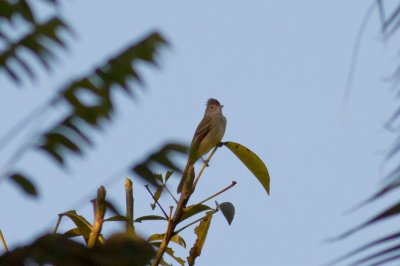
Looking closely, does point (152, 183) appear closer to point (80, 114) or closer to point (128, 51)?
point (80, 114)

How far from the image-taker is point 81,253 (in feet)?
4.09

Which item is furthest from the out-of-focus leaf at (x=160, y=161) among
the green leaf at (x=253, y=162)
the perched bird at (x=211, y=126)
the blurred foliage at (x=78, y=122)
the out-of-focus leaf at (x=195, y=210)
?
the perched bird at (x=211, y=126)

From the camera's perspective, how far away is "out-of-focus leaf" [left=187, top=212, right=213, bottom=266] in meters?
2.93

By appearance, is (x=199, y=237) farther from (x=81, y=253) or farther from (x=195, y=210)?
(x=81, y=253)

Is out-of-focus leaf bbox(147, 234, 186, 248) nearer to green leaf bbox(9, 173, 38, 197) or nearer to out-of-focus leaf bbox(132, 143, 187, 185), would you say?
out-of-focus leaf bbox(132, 143, 187, 185)

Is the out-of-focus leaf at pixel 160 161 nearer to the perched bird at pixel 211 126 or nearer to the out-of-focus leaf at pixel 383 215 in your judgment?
the out-of-focus leaf at pixel 383 215

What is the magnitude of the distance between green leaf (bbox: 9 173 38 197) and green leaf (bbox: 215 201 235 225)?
1.58 metres

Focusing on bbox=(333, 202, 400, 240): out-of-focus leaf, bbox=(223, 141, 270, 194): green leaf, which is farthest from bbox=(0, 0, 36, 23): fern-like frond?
bbox=(223, 141, 270, 194): green leaf

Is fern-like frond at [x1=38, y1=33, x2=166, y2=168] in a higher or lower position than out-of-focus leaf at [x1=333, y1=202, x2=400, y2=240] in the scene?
higher

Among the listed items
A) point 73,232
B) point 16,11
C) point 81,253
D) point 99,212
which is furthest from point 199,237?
point 81,253

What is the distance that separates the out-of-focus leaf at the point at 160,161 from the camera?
151cm

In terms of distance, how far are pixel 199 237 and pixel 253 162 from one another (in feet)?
1.64

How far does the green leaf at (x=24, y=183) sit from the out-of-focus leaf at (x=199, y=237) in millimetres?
1496

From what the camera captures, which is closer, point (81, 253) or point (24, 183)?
point (81, 253)
